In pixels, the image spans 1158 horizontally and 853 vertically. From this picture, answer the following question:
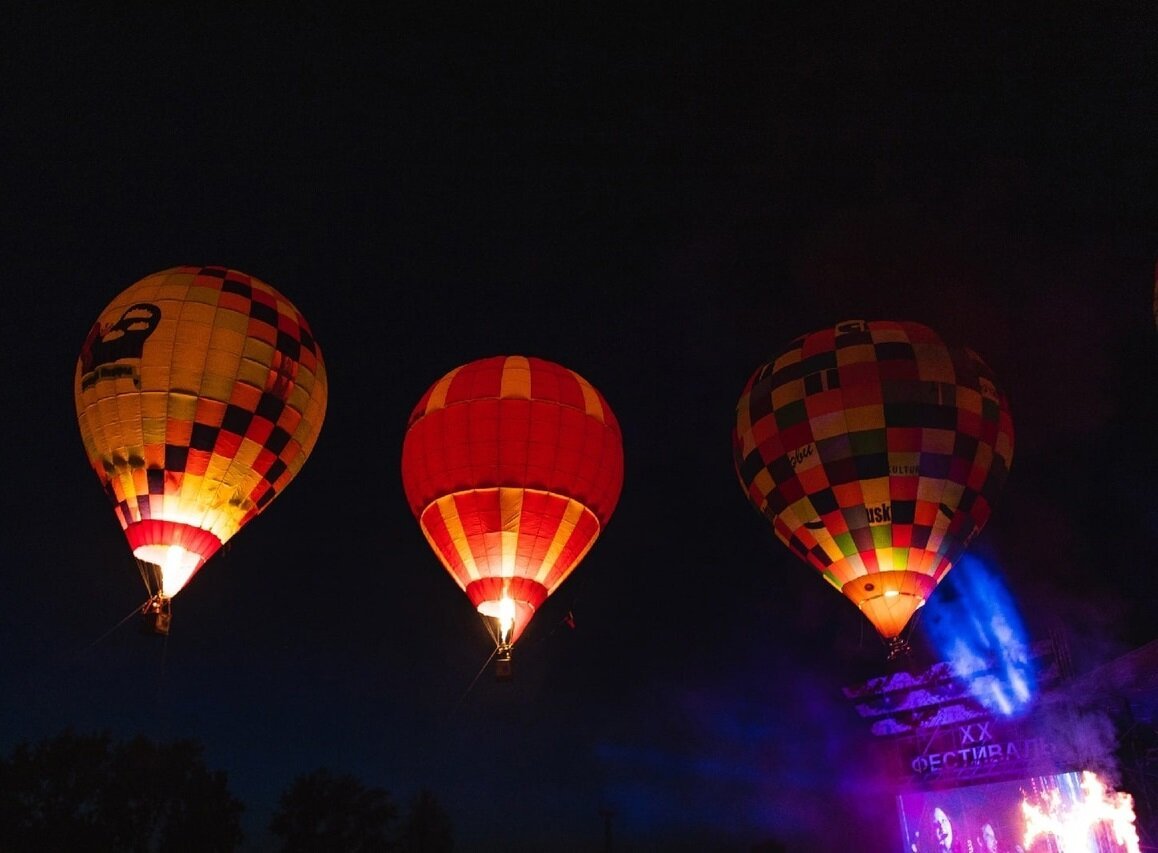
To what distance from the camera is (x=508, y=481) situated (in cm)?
1065

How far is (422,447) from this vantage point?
1130cm

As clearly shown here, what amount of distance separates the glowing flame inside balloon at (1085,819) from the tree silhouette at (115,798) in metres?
17.1

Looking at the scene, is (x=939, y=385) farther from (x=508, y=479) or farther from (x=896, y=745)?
(x=896, y=745)

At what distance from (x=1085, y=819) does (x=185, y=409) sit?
18.9 m

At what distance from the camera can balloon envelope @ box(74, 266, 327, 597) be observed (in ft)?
32.0

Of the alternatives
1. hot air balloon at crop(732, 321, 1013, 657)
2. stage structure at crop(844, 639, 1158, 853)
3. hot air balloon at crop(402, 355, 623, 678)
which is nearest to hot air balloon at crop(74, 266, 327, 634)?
hot air balloon at crop(402, 355, 623, 678)

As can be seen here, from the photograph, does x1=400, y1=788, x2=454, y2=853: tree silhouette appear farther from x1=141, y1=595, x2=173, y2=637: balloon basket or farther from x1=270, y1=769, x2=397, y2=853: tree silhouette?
x1=141, y1=595, x2=173, y2=637: balloon basket

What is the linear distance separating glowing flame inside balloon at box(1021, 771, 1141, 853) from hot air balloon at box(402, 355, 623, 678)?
11.4m

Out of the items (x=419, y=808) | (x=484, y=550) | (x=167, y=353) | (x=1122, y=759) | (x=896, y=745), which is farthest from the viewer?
(x=419, y=808)

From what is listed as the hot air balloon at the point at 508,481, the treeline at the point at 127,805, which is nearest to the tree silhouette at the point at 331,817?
the treeline at the point at 127,805

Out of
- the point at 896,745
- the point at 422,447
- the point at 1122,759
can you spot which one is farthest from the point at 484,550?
the point at 896,745

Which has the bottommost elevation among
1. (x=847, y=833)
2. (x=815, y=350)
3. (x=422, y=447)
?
(x=847, y=833)

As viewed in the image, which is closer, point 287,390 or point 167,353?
point 167,353

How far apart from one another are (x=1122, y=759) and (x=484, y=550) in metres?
10.0
